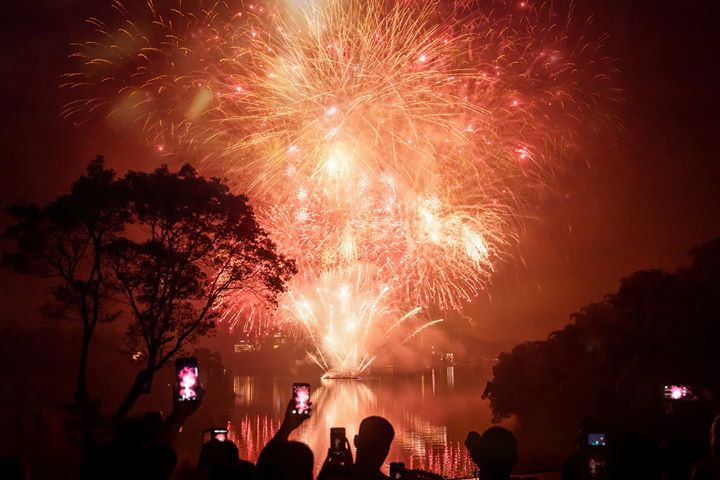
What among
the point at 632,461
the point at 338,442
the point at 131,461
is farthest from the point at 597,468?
the point at 338,442

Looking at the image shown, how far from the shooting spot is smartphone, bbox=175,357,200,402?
16.7 ft

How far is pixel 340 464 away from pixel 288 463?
2.86ft

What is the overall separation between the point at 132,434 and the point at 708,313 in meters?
25.9

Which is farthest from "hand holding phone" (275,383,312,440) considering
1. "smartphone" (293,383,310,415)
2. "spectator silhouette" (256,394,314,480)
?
"spectator silhouette" (256,394,314,480)

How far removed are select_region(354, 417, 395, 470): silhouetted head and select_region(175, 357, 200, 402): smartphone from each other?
79.2 inches

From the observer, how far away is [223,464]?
3334mm

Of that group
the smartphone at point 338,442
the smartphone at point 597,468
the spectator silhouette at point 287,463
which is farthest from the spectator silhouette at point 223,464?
the smartphone at point 338,442

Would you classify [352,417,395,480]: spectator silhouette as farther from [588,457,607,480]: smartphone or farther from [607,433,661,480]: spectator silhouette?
[607,433,661,480]: spectator silhouette

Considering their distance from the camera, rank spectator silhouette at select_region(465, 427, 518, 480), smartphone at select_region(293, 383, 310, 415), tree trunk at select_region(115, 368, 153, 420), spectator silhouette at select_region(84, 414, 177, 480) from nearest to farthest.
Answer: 1. spectator silhouette at select_region(84, 414, 177, 480)
2. spectator silhouette at select_region(465, 427, 518, 480)
3. smartphone at select_region(293, 383, 310, 415)
4. tree trunk at select_region(115, 368, 153, 420)

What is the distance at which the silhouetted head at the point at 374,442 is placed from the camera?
3.50 m

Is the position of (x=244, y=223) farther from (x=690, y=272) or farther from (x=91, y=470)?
(x=690, y=272)

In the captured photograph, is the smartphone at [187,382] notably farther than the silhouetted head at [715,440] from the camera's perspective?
Yes

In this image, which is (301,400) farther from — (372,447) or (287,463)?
(287,463)

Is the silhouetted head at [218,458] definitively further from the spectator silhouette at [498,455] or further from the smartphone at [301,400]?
the smartphone at [301,400]
